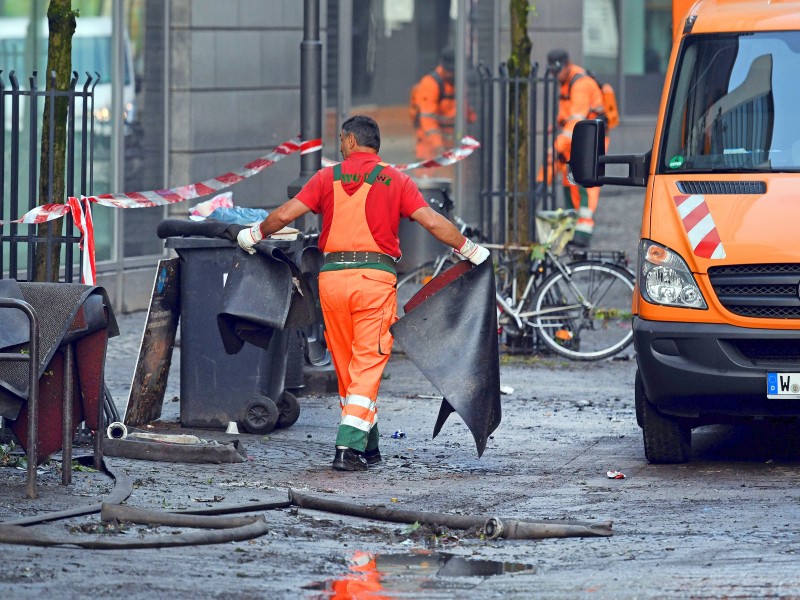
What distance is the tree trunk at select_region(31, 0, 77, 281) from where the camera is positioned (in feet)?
28.9

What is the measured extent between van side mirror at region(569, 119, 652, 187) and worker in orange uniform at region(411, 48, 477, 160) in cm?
973

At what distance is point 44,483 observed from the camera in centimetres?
742

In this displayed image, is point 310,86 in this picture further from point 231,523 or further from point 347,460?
point 231,523

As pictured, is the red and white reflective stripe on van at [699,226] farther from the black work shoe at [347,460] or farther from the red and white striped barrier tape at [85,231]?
the red and white striped barrier tape at [85,231]

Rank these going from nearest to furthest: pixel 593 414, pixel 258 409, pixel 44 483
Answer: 1. pixel 44 483
2. pixel 258 409
3. pixel 593 414

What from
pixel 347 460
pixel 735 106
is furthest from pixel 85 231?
pixel 735 106

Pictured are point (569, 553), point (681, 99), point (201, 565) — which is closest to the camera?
point (201, 565)

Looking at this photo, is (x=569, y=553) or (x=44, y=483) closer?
(x=569, y=553)

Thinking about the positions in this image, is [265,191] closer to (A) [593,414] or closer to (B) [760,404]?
(A) [593,414]

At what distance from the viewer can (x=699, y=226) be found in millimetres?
8016

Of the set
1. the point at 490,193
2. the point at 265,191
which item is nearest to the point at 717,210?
the point at 490,193

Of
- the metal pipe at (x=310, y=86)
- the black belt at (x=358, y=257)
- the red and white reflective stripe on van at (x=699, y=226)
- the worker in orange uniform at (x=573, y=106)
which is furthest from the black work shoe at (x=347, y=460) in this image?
the worker in orange uniform at (x=573, y=106)

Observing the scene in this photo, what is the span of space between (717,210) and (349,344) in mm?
1844

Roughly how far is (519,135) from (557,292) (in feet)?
4.32
